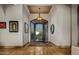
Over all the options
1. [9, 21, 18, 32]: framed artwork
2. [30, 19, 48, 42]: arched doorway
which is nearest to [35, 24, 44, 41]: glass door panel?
[30, 19, 48, 42]: arched doorway

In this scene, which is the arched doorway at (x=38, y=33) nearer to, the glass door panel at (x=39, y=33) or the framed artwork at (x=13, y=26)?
the glass door panel at (x=39, y=33)

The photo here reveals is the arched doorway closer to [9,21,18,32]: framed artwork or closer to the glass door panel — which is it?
the glass door panel

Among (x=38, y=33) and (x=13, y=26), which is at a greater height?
(x=13, y=26)

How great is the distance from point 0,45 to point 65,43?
1.22m

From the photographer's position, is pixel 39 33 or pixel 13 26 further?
pixel 39 33

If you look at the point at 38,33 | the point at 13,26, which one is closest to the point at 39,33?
the point at 38,33

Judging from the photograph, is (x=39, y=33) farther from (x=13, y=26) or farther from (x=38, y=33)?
(x=13, y=26)

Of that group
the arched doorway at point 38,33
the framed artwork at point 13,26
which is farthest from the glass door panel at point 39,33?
the framed artwork at point 13,26

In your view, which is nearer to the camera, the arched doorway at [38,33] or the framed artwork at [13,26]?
the framed artwork at [13,26]

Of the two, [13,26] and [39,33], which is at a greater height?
[13,26]

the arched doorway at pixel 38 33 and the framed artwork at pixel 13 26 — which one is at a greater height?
the framed artwork at pixel 13 26

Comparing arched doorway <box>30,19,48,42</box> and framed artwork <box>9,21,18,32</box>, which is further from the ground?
framed artwork <box>9,21,18,32</box>
